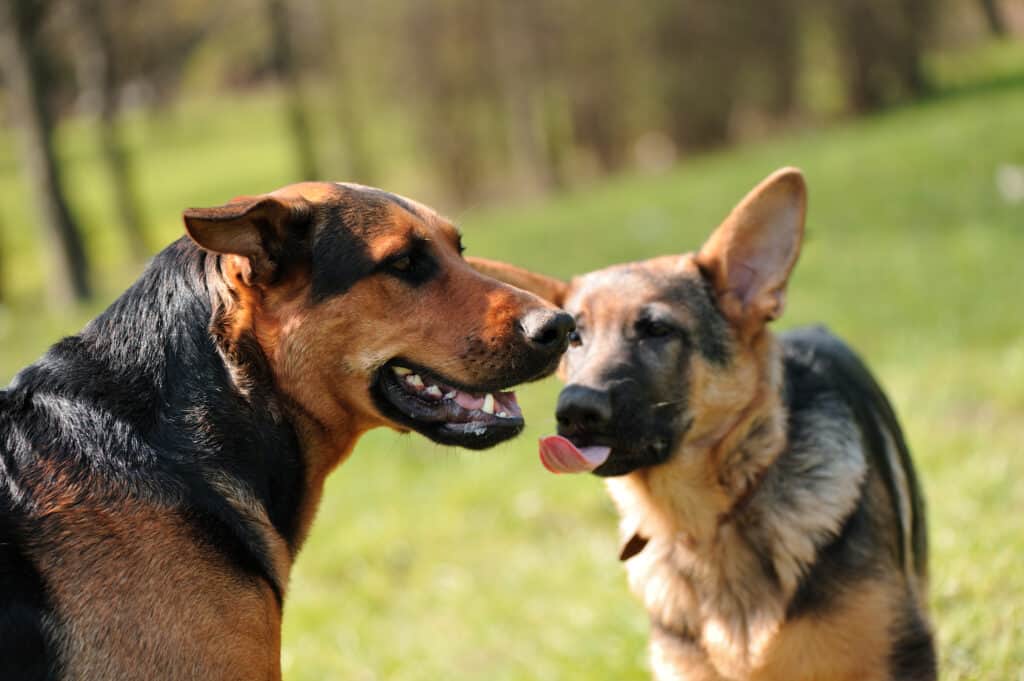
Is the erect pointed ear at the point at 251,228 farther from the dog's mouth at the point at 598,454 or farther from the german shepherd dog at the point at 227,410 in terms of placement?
the dog's mouth at the point at 598,454

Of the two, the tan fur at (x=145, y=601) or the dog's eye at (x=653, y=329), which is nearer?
the tan fur at (x=145, y=601)

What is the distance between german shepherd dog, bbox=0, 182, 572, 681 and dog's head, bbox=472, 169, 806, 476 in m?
0.62

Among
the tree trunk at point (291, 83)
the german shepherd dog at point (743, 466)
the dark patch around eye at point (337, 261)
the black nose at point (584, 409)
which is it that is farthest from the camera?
the tree trunk at point (291, 83)

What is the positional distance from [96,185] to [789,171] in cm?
4310

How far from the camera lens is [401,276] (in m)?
3.85

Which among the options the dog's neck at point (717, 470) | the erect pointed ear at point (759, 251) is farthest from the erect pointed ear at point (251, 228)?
the erect pointed ear at point (759, 251)

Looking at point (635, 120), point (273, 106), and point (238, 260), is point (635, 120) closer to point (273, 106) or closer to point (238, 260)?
point (273, 106)

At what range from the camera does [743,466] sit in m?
4.61

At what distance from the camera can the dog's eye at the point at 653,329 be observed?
480cm

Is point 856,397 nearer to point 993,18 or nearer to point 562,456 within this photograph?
point 562,456

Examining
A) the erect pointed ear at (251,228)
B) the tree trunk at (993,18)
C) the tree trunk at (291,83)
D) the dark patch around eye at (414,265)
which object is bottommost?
the tree trunk at (993,18)

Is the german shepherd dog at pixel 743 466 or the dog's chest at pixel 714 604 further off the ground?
the german shepherd dog at pixel 743 466

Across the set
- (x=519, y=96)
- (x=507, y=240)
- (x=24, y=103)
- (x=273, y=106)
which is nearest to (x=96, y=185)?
(x=273, y=106)

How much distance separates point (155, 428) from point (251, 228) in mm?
701
